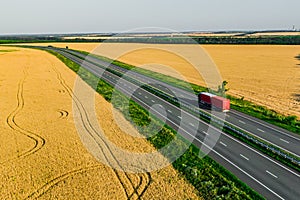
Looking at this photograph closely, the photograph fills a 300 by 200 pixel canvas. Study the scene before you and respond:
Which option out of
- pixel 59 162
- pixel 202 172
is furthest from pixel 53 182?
pixel 202 172

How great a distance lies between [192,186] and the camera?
77.8 feet

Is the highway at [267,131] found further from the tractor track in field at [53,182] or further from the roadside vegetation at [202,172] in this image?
the tractor track in field at [53,182]

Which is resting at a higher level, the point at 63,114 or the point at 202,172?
the point at 63,114

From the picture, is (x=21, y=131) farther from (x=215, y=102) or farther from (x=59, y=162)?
(x=215, y=102)

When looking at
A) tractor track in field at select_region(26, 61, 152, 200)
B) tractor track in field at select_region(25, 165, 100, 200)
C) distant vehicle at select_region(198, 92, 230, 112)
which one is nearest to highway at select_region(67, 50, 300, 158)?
distant vehicle at select_region(198, 92, 230, 112)

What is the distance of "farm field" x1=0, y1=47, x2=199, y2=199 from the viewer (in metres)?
22.8

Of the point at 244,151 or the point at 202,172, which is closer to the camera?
the point at 202,172

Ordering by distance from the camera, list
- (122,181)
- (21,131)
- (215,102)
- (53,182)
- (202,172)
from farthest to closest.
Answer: (215,102) < (21,131) < (202,172) < (122,181) < (53,182)

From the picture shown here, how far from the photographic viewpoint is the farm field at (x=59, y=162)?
74.8 ft

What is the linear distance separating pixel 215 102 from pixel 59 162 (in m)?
27.4

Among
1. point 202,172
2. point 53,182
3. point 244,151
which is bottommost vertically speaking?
point 244,151

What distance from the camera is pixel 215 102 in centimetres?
4562

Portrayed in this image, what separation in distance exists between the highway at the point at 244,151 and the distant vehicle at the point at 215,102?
4.90ft

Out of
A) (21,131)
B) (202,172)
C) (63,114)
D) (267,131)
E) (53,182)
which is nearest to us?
(53,182)
